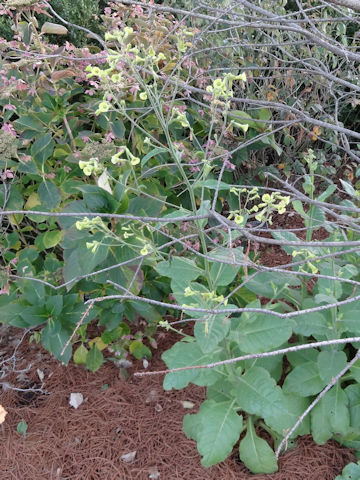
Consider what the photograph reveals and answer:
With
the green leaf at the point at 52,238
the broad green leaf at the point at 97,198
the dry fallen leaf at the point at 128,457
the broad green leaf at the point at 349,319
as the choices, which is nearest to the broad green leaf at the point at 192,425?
the dry fallen leaf at the point at 128,457

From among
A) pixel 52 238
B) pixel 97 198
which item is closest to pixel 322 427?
pixel 97 198

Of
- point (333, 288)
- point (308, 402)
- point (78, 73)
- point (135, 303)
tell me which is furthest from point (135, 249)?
point (78, 73)

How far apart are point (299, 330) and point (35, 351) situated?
4.76 ft

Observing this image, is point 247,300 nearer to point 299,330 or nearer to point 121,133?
point 299,330

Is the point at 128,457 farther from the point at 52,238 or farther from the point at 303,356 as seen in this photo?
the point at 52,238

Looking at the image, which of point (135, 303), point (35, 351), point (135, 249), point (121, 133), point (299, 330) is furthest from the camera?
point (35, 351)

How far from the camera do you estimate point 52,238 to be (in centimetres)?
208

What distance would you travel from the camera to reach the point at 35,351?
237cm

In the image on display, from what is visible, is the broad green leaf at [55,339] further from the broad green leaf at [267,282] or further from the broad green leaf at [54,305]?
the broad green leaf at [267,282]

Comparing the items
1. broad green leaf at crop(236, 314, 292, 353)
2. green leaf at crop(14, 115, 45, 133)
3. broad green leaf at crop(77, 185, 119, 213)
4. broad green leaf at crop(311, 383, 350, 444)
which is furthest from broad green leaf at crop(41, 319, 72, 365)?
broad green leaf at crop(311, 383, 350, 444)

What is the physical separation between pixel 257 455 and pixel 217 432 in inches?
8.2

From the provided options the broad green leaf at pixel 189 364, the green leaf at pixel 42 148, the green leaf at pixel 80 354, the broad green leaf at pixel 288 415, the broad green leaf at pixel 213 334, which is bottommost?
the green leaf at pixel 80 354

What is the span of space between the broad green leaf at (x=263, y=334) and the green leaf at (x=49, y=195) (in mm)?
1000

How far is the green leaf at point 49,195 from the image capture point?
1.98 metres
